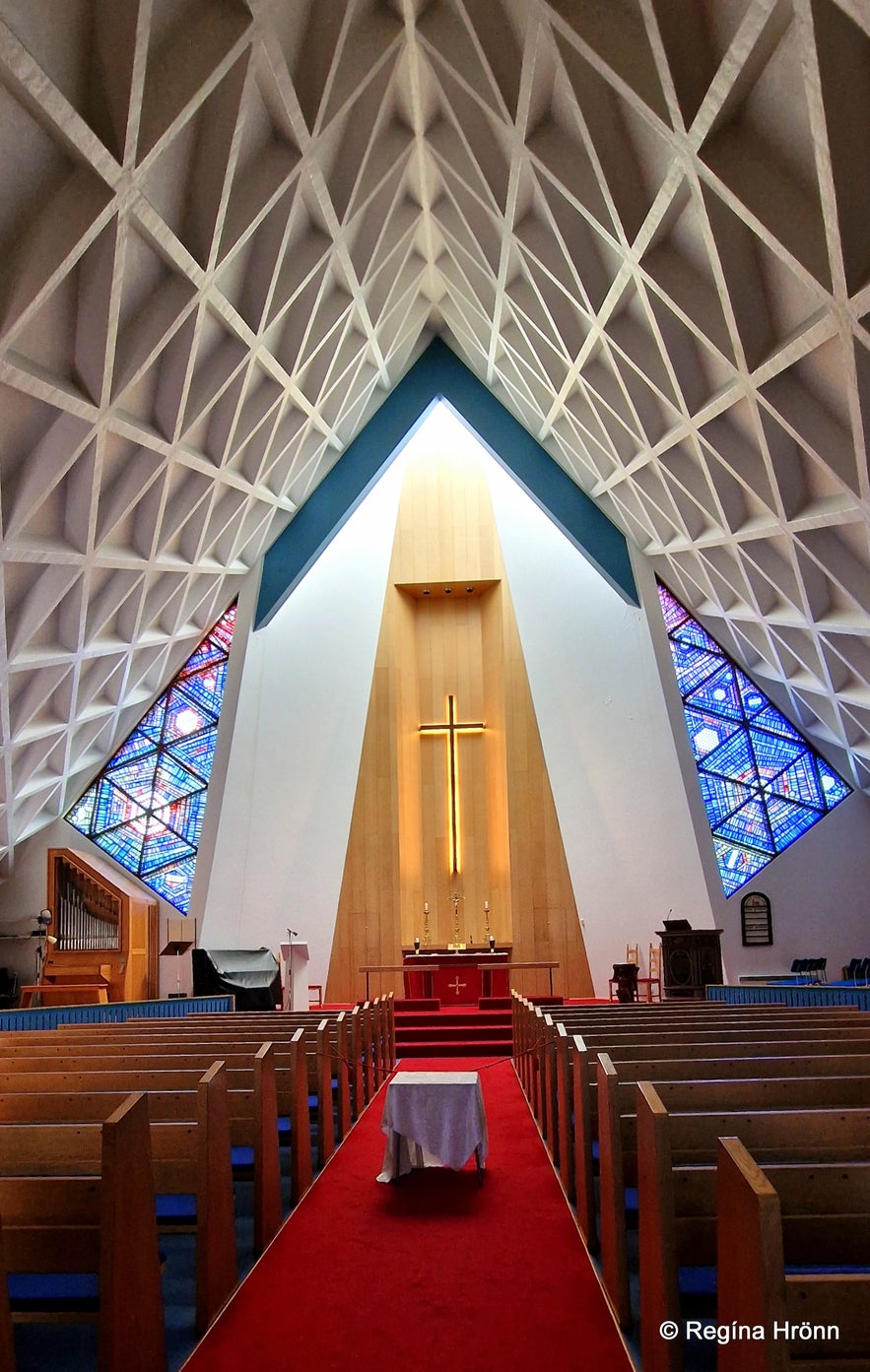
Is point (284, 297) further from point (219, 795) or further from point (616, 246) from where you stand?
point (219, 795)

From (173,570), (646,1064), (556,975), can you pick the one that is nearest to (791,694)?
(556,975)

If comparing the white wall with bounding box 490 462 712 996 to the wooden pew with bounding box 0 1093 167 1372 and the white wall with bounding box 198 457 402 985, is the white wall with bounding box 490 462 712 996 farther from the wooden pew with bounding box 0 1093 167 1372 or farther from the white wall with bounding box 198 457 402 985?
the wooden pew with bounding box 0 1093 167 1372

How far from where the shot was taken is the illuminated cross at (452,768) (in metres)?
16.4

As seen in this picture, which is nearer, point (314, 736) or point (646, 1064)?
point (646, 1064)

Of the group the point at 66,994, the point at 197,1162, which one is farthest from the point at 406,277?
the point at 197,1162

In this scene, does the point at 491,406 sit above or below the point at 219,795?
above

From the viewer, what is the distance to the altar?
13297 millimetres

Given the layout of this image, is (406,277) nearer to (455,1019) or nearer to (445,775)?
(445,775)

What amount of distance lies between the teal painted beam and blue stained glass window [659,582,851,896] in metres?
1.45

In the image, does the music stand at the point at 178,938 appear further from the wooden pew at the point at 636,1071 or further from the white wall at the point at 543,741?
the wooden pew at the point at 636,1071

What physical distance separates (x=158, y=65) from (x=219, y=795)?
8930 mm

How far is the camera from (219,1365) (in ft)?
9.55

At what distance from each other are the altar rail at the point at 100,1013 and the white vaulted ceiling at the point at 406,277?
2.43 metres

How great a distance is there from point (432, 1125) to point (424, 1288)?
62.9 inches
